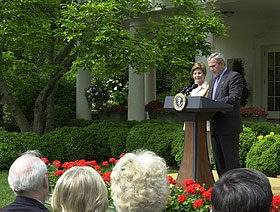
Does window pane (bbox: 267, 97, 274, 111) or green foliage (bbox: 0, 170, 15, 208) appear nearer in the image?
green foliage (bbox: 0, 170, 15, 208)

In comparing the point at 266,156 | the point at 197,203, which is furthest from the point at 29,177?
the point at 266,156

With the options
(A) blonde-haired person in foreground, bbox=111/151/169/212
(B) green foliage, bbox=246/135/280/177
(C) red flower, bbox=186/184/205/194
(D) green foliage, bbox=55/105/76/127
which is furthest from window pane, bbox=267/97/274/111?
(A) blonde-haired person in foreground, bbox=111/151/169/212

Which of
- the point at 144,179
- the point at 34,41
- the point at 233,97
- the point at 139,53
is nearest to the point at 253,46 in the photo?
the point at 139,53

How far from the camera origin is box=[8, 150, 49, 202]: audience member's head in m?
2.91

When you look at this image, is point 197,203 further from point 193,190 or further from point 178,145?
point 178,145

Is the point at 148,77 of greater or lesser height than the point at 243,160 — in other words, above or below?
above

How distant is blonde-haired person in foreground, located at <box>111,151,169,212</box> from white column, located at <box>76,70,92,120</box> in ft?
43.6

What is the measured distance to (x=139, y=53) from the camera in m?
9.95

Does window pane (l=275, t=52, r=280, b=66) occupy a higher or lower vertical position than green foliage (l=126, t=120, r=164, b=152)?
higher

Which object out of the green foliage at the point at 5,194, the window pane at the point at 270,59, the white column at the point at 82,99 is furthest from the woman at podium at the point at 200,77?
the window pane at the point at 270,59

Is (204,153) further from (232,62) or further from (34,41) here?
(232,62)

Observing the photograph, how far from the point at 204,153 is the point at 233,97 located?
78 centimetres

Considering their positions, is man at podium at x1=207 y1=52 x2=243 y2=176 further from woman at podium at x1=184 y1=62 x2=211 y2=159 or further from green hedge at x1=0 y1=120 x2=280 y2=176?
green hedge at x1=0 y1=120 x2=280 y2=176

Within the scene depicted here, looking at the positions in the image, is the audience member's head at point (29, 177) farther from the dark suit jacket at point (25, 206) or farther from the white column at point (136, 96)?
the white column at point (136, 96)
